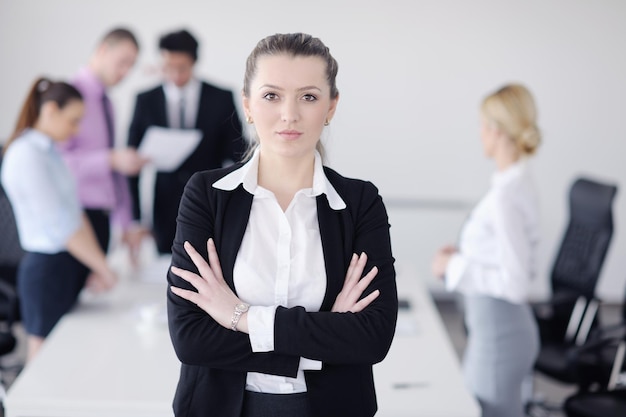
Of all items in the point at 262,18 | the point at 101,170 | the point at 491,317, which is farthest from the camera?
the point at 262,18

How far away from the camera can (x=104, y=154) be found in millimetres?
3584

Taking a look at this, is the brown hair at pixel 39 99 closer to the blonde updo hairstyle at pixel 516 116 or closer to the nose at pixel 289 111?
the blonde updo hairstyle at pixel 516 116

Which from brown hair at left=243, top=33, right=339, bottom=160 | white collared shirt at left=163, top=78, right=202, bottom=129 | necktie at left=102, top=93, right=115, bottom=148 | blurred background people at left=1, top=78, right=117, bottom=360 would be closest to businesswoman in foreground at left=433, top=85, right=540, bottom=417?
brown hair at left=243, top=33, right=339, bottom=160

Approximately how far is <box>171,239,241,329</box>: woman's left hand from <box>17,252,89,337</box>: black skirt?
1.58 meters

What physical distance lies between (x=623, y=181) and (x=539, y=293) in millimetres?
991

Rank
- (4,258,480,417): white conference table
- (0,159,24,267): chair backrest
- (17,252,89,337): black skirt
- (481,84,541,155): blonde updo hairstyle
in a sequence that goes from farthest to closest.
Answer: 1. (0,159,24,267): chair backrest
2. (17,252,89,337): black skirt
3. (481,84,541,155): blonde updo hairstyle
4. (4,258,480,417): white conference table

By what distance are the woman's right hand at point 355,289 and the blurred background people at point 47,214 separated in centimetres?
167

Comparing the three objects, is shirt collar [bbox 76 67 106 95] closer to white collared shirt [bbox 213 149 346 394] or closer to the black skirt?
the black skirt

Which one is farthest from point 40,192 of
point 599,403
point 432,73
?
point 432,73

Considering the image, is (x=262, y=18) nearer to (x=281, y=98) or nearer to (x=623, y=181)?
(x=623, y=181)

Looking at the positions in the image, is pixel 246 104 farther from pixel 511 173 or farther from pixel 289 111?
pixel 511 173

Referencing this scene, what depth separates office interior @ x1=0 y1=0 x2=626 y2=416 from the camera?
16.6ft

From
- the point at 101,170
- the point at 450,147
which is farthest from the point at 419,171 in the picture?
the point at 101,170

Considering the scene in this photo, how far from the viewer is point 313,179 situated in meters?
1.60
